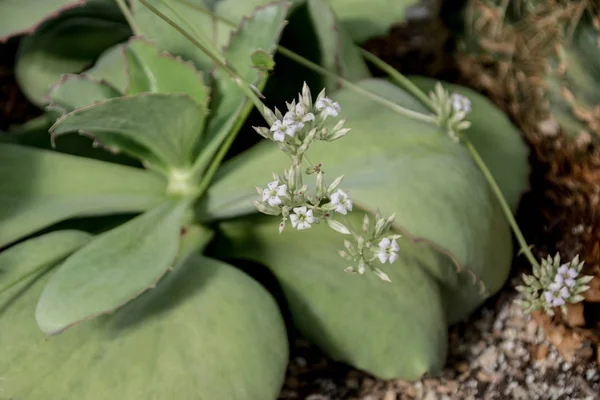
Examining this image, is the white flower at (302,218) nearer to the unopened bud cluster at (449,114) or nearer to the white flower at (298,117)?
the white flower at (298,117)

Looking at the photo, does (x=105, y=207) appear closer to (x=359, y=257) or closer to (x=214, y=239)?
(x=214, y=239)

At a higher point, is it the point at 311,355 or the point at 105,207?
the point at 105,207

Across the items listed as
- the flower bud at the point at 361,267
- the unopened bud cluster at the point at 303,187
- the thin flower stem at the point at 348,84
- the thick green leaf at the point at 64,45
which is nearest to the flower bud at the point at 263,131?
the unopened bud cluster at the point at 303,187

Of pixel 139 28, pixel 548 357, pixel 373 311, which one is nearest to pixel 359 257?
pixel 373 311

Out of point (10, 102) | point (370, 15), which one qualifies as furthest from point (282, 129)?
point (10, 102)

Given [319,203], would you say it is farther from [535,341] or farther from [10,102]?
[10,102]
